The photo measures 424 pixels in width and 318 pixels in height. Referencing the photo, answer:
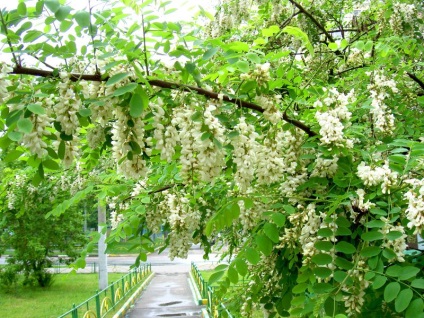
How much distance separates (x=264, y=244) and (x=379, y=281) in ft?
1.87

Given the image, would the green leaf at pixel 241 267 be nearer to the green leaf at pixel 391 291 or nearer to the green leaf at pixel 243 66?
the green leaf at pixel 391 291

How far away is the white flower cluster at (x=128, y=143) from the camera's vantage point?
6.36 feet

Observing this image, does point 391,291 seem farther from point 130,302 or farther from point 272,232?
point 130,302

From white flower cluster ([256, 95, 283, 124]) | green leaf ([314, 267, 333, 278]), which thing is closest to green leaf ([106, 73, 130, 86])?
white flower cluster ([256, 95, 283, 124])

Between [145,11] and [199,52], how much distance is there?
278 millimetres

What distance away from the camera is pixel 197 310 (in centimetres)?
1257

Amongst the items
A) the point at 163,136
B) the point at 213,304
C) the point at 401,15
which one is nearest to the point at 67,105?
the point at 163,136

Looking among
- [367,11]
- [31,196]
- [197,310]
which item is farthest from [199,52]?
[197,310]

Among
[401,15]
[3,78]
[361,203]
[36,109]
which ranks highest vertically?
[401,15]

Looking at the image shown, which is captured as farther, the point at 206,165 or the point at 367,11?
the point at 367,11

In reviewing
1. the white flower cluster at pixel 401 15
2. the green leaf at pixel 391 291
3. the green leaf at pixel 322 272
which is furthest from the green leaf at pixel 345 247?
the white flower cluster at pixel 401 15

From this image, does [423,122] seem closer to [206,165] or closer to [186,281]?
[206,165]

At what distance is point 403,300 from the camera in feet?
6.87

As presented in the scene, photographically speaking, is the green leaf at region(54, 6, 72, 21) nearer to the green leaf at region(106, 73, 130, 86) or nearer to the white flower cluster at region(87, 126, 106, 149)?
the green leaf at region(106, 73, 130, 86)
